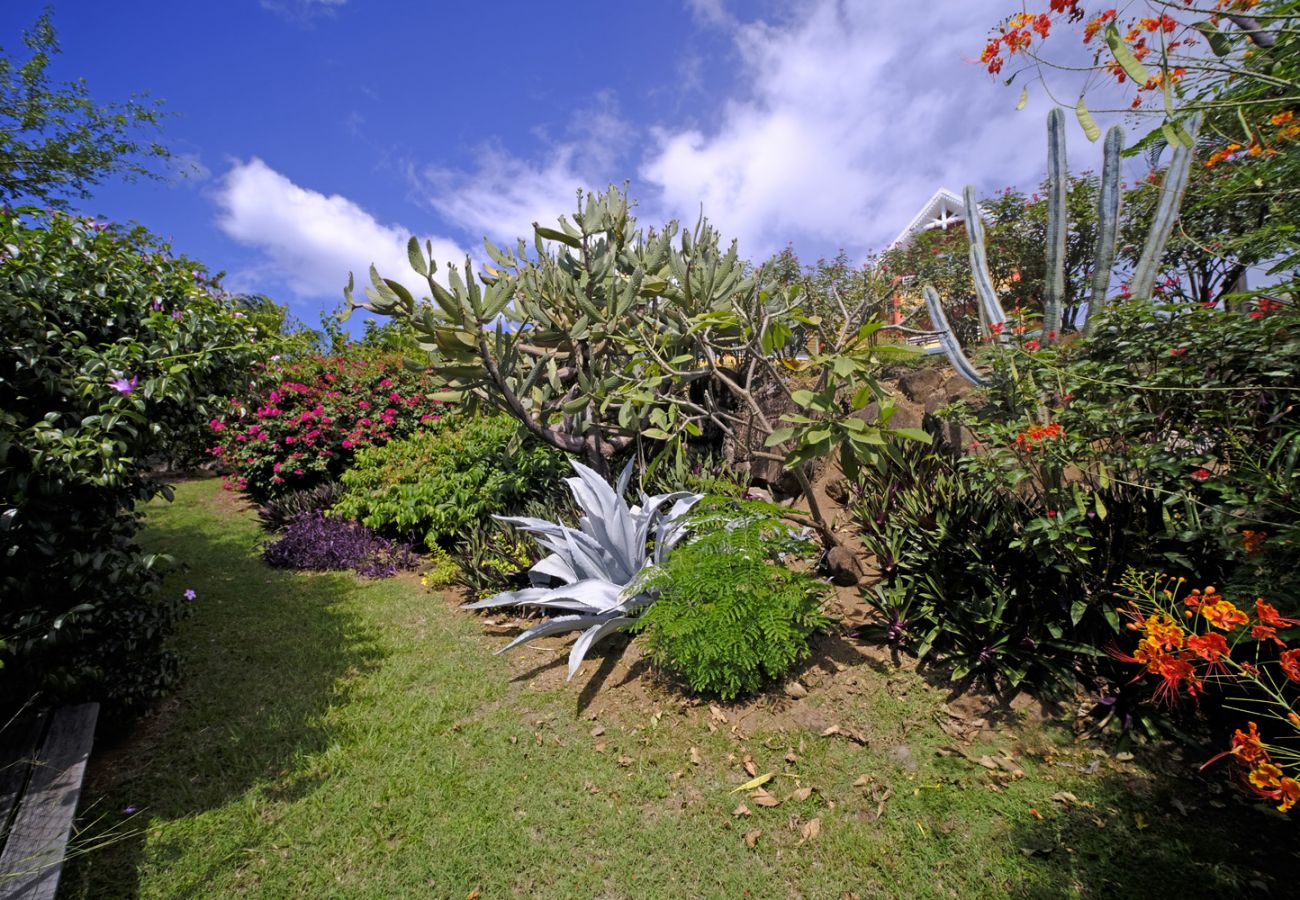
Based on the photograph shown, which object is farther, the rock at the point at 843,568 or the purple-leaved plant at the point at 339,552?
the purple-leaved plant at the point at 339,552

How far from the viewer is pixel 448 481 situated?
6.04m

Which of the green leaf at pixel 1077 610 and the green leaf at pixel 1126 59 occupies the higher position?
the green leaf at pixel 1126 59

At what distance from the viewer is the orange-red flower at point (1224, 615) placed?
64.0 inches

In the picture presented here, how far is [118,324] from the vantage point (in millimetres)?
3156

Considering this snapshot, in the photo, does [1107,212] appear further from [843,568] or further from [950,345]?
[843,568]

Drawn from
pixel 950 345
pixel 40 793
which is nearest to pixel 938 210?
pixel 950 345

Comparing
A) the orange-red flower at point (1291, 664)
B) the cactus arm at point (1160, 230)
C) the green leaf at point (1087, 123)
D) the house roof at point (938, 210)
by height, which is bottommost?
the orange-red flower at point (1291, 664)

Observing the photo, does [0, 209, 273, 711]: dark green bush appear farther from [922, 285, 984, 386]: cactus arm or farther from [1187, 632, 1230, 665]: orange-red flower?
[922, 285, 984, 386]: cactus arm

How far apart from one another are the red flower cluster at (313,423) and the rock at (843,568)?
621cm

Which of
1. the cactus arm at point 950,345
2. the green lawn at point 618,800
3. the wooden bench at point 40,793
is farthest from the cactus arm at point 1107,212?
the wooden bench at point 40,793

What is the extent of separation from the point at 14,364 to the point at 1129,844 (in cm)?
533

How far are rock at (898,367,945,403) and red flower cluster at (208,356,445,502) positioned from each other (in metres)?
6.94

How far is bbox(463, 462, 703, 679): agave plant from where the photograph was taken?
382cm

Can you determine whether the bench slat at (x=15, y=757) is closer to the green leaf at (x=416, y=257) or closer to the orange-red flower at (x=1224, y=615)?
the green leaf at (x=416, y=257)
